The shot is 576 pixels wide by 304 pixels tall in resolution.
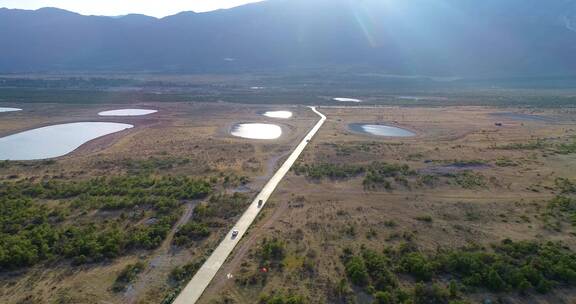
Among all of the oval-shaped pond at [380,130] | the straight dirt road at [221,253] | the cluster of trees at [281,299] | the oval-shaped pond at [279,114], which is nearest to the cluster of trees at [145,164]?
the straight dirt road at [221,253]

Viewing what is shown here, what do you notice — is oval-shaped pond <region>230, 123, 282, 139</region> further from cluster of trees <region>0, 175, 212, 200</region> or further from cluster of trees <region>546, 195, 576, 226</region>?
cluster of trees <region>546, 195, 576, 226</region>

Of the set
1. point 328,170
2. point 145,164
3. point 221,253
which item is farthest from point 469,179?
point 145,164

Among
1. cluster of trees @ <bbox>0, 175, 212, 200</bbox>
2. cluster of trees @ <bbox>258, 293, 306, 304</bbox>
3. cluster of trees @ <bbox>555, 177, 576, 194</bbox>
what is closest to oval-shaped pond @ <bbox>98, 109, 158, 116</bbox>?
cluster of trees @ <bbox>0, 175, 212, 200</bbox>

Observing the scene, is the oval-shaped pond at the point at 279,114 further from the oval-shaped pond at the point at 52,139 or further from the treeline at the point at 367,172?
the treeline at the point at 367,172

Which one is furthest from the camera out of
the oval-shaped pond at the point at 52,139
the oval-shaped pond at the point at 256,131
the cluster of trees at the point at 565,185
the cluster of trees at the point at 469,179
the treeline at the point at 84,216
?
the oval-shaped pond at the point at 256,131

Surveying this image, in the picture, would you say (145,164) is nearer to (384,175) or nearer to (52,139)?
(384,175)

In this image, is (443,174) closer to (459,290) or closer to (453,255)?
(453,255)
